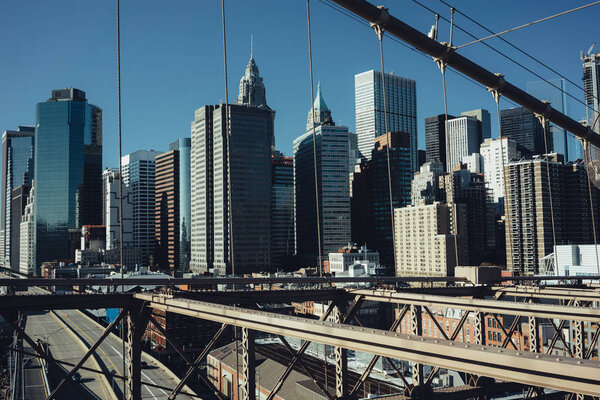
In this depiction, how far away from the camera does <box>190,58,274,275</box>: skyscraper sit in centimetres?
16488

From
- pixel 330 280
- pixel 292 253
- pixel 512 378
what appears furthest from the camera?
pixel 292 253

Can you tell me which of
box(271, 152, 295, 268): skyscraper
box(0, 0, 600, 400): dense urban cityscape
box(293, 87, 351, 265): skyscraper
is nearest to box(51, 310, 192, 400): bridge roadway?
box(0, 0, 600, 400): dense urban cityscape

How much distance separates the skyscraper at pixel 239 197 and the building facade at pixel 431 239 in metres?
45.1

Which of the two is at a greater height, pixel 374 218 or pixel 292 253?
pixel 374 218

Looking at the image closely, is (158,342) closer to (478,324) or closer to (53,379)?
(53,379)

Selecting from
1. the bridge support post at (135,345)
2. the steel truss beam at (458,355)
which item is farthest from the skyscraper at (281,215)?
the steel truss beam at (458,355)

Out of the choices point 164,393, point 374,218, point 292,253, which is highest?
point 374,218

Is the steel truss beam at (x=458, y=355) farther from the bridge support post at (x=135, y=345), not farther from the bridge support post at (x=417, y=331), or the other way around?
the bridge support post at (x=135, y=345)

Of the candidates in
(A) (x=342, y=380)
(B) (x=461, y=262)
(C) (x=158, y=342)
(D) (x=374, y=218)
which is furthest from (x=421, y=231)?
(A) (x=342, y=380)

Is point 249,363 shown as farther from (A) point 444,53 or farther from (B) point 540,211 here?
(B) point 540,211

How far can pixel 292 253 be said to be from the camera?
19438 centimetres

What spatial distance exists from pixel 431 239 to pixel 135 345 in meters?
144

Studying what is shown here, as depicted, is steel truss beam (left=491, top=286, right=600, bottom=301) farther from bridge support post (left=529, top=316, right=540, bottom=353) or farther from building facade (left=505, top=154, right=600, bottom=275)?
building facade (left=505, top=154, right=600, bottom=275)

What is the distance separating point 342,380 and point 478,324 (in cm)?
554
